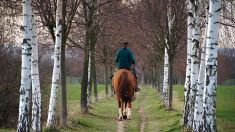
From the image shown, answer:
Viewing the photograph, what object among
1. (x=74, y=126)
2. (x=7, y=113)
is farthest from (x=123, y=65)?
(x=7, y=113)

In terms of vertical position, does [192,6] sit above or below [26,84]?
above

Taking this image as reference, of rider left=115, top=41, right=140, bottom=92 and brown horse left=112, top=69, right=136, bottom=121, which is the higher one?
rider left=115, top=41, right=140, bottom=92

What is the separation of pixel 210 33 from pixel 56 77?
7603 millimetres

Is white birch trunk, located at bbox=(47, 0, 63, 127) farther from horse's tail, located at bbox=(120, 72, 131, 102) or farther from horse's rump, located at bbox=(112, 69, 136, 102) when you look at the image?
horse's tail, located at bbox=(120, 72, 131, 102)

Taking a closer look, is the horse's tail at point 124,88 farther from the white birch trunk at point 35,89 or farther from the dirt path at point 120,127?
the white birch trunk at point 35,89

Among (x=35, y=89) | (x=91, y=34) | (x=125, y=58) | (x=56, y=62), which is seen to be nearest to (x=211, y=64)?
(x=125, y=58)

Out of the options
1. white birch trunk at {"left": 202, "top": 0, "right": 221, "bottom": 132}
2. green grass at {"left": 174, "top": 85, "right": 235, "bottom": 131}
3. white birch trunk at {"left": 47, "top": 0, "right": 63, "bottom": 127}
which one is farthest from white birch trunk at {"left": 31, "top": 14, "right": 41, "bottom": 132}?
green grass at {"left": 174, "top": 85, "right": 235, "bottom": 131}

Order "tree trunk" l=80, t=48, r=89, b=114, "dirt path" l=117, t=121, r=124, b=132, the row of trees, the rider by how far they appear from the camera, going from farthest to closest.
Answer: "tree trunk" l=80, t=48, r=89, b=114, "dirt path" l=117, t=121, r=124, b=132, the rider, the row of trees

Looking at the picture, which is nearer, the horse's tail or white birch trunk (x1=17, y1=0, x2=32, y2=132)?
white birch trunk (x1=17, y1=0, x2=32, y2=132)

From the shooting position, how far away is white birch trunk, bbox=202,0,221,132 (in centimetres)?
1159

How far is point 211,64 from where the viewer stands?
11.7 metres

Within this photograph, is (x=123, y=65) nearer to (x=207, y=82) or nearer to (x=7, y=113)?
(x=207, y=82)

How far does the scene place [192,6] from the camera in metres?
17.1

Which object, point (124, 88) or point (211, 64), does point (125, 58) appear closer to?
point (124, 88)
